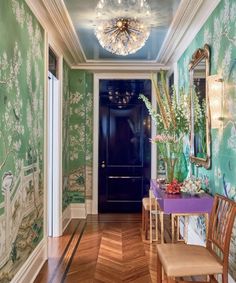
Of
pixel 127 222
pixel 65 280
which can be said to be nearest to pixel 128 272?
pixel 65 280

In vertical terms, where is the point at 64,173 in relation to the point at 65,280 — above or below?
above

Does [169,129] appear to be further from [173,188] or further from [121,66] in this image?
[121,66]

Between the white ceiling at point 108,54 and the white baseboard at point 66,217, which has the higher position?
the white ceiling at point 108,54

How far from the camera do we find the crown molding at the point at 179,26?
342 cm

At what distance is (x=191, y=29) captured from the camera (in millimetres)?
4031

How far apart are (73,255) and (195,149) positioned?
1.85 metres

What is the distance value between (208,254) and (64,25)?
117 inches

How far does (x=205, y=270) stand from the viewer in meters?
2.32

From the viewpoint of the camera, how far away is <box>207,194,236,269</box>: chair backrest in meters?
2.32

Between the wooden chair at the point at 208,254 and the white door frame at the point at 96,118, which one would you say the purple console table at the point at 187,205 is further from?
the white door frame at the point at 96,118

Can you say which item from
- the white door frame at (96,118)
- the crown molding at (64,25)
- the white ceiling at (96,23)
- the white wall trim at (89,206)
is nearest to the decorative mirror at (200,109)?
the white ceiling at (96,23)

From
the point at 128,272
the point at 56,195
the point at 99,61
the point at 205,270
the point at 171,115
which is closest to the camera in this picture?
the point at 205,270

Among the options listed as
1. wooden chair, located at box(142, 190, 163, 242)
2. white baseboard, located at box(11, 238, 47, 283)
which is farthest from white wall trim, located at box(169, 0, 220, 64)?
white baseboard, located at box(11, 238, 47, 283)

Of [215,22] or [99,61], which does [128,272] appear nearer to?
[215,22]
